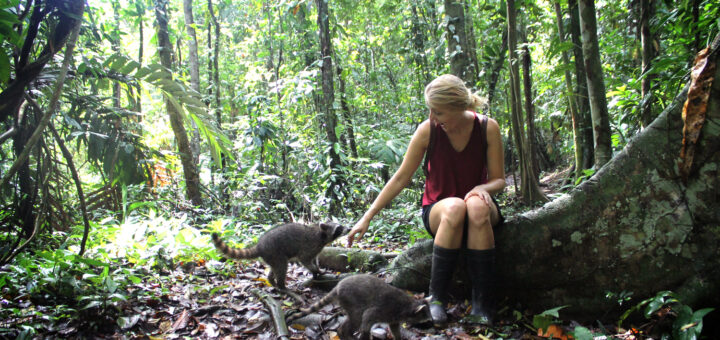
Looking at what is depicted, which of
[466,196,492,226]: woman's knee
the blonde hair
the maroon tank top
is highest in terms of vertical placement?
the blonde hair

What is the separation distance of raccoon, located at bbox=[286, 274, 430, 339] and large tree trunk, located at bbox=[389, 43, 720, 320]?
0.84 meters

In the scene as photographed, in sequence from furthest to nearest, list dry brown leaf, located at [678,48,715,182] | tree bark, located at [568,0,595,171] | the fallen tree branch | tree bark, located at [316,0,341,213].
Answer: tree bark, located at [316,0,341,213], tree bark, located at [568,0,595,171], the fallen tree branch, dry brown leaf, located at [678,48,715,182]

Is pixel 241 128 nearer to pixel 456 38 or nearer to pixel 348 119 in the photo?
pixel 348 119

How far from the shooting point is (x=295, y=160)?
812cm

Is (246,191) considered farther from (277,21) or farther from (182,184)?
(277,21)

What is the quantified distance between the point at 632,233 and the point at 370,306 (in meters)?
1.91

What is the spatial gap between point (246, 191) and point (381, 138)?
2.61m

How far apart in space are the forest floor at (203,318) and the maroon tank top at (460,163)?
955mm

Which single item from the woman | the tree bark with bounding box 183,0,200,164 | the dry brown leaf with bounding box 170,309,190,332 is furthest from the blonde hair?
the tree bark with bounding box 183,0,200,164

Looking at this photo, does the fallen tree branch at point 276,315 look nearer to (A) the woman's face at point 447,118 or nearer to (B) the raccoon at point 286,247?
(B) the raccoon at point 286,247

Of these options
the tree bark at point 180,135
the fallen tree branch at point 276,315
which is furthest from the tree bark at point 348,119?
the fallen tree branch at point 276,315

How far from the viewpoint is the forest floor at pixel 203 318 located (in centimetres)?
288

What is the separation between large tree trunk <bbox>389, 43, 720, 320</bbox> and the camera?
2.82 m

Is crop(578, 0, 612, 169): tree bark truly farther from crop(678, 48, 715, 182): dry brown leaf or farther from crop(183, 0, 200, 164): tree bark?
crop(183, 0, 200, 164): tree bark
